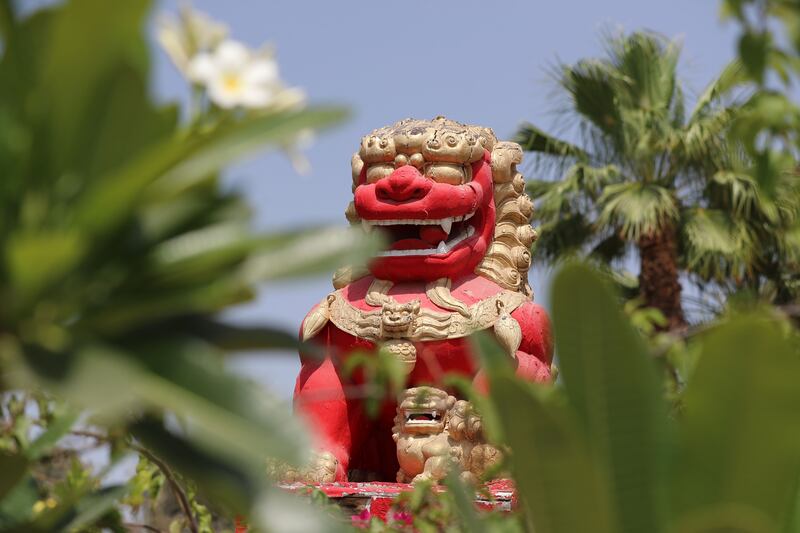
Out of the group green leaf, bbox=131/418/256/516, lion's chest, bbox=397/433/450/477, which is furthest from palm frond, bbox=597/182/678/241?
green leaf, bbox=131/418/256/516

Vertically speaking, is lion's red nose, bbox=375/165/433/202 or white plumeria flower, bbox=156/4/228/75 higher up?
white plumeria flower, bbox=156/4/228/75

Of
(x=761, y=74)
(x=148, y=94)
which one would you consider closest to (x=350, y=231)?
(x=148, y=94)

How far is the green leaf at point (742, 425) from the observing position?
1603 millimetres

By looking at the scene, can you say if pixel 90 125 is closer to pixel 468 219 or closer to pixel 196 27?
pixel 196 27

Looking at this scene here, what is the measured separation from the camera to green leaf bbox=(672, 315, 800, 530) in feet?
5.26

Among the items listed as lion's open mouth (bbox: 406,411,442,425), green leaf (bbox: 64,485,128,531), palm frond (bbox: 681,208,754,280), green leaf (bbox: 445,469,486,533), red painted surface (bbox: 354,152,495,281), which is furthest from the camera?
palm frond (bbox: 681,208,754,280)

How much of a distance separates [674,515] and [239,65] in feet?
2.82

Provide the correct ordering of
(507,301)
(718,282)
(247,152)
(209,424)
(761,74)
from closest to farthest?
1. (209,424)
2. (247,152)
3. (761,74)
4. (507,301)
5. (718,282)

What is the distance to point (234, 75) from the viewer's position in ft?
5.16

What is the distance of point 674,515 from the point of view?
69.9 inches

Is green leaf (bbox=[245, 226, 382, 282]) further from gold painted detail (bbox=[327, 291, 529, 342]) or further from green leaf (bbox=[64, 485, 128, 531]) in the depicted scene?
gold painted detail (bbox=[327, 291, 529, 342])

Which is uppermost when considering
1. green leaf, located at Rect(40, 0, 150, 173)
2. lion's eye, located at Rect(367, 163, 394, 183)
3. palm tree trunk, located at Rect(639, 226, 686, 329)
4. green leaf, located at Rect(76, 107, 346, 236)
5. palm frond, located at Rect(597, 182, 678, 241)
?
green leaf, located at Rect(40, 0, 150, 173)

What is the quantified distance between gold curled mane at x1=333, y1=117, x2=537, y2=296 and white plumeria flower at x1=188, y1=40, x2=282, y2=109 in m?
5.39

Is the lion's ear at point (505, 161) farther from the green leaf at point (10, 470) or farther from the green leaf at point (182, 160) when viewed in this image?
the green leaf at point (182, 160)
